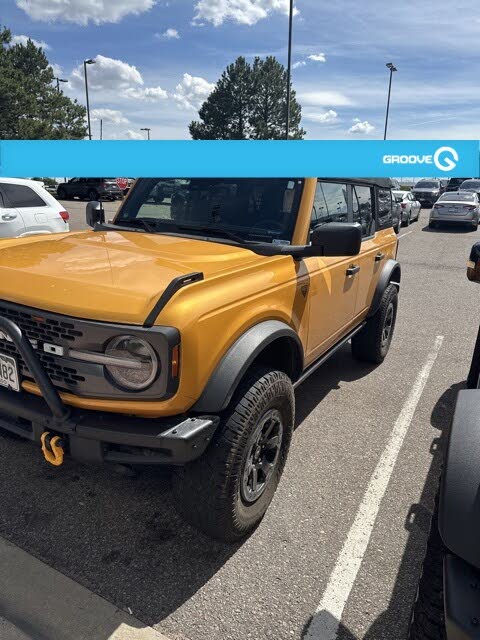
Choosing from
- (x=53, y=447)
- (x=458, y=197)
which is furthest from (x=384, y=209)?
(x=458, y=197)

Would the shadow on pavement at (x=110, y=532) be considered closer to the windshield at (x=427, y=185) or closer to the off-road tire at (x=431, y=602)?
the off-road tire at (x=431, y=602)

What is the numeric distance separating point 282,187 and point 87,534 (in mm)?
2389

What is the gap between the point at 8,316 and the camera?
2.27m

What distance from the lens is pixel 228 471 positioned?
2.24m

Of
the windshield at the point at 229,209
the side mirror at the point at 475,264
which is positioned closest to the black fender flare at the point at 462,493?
the windshield at the point at 229,209

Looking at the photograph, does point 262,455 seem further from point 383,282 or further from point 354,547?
point 383,282

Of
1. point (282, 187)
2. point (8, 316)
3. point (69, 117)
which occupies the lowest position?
point (8, 316)

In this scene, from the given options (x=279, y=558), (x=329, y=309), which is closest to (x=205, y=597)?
(x=279, y=558)

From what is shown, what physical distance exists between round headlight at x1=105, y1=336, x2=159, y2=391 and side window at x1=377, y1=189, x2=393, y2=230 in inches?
133

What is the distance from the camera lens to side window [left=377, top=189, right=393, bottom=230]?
4.77 meters

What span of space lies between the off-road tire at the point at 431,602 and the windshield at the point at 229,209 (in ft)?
6.33

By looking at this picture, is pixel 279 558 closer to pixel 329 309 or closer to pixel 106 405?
pixel 106 405

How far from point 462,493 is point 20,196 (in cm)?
841

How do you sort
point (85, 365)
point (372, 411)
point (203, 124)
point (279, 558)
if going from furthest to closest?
point (203, 124) → point (372, 411) → point (279, 558) → point (85, 365)
